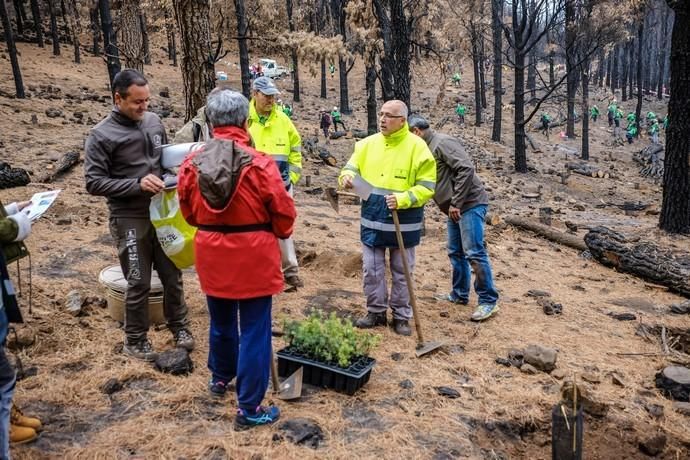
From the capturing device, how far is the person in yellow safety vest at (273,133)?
6.04 meters

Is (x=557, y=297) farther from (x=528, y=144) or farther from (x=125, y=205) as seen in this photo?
(x=528, y=144)

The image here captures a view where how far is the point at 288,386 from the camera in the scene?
406cm

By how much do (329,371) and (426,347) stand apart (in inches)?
46.7

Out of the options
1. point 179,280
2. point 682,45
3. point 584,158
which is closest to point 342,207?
point 682,45

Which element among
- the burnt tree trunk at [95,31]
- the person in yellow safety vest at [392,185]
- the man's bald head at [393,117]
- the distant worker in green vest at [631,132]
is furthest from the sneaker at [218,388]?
the distant worker in green vest at [631,132]

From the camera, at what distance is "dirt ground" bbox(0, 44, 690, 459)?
11.6ft

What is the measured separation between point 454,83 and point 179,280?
42.6 m

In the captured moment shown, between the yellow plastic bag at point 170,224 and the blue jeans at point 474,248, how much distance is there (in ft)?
9.69

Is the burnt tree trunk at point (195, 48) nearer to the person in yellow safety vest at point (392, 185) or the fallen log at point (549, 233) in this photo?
the person in yellow safety vest at point (392, 185)

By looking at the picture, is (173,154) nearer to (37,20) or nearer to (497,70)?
(497,70)

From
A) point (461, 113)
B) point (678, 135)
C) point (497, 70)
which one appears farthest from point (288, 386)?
point (461, 113)

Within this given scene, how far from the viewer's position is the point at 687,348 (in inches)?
238

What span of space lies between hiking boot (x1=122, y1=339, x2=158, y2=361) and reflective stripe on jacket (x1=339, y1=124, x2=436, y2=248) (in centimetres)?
205

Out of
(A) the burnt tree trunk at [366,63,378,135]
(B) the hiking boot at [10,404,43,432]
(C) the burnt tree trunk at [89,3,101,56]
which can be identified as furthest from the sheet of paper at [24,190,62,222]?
(C) the burnt tree trunk at [89,3,101,56]
